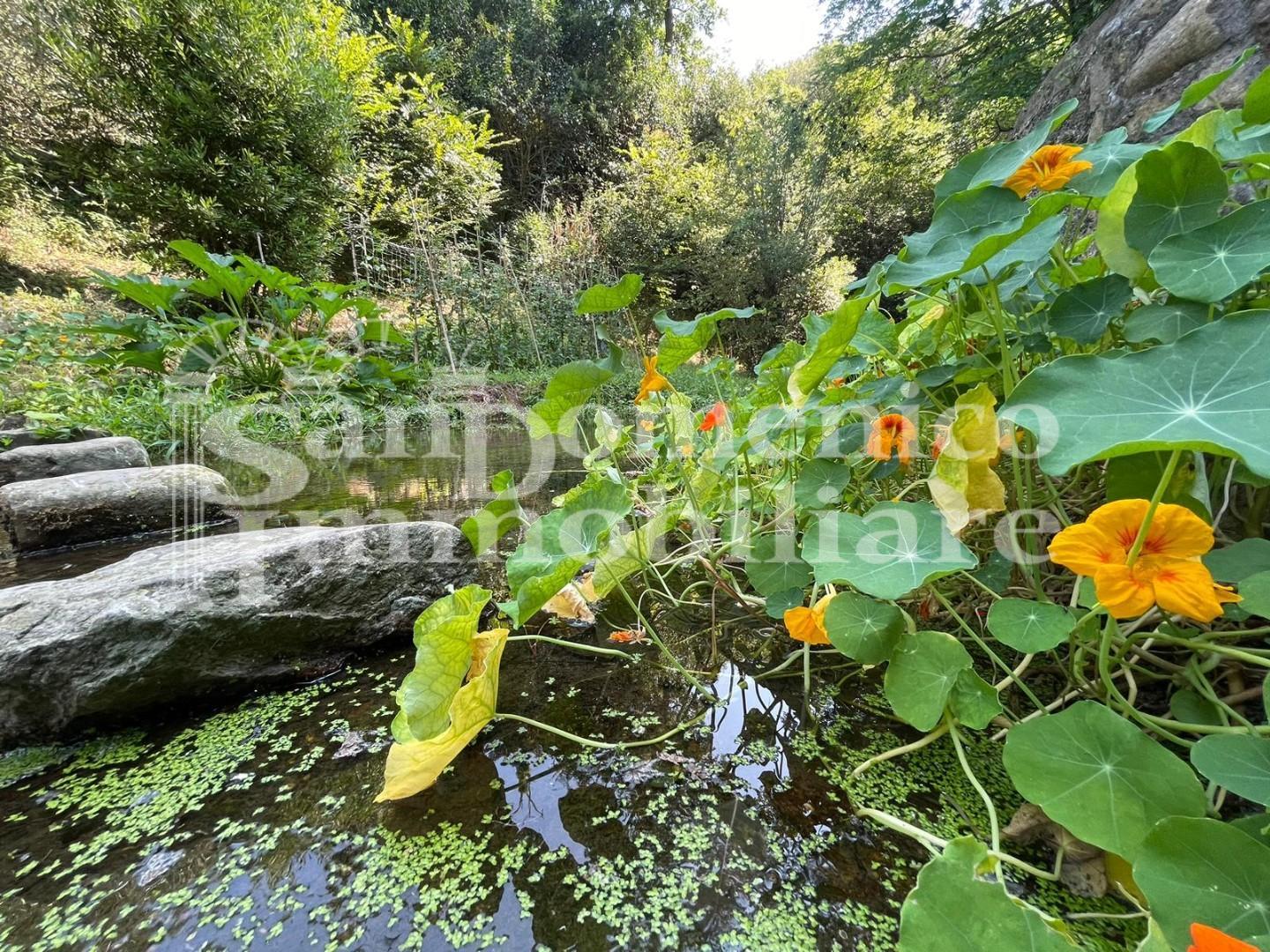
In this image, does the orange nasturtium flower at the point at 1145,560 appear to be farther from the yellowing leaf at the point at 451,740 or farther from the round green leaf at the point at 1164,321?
the yellowing leaf at the point at 451,740

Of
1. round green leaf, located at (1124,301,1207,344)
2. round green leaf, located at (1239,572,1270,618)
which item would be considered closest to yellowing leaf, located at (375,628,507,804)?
round green leaf, located at (1239,572,1270,618)

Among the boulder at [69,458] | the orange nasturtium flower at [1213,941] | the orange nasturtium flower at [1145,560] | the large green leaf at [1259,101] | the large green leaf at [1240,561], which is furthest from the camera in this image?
the boulder at [69,458]

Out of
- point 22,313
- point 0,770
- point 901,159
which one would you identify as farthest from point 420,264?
point 901,159

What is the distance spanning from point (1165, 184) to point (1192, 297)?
164 millimetres

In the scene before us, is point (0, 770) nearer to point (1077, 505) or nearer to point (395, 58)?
point (1077, 505)

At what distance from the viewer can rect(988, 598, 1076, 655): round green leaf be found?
554 mm

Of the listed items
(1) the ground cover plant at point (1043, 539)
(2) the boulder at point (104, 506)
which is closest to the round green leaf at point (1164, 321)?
(1) the ground cover plant at point (1043, 539)

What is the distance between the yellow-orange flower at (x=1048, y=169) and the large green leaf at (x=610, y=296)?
0.55 meters

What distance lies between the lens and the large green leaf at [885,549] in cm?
55

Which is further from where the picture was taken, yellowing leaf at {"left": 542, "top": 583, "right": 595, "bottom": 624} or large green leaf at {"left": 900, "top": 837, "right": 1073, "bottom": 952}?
yellowing leaf at {"left": 542, "top": 583, "right": 595, "bottom": 624}

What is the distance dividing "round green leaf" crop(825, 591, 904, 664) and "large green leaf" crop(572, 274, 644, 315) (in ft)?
1.96

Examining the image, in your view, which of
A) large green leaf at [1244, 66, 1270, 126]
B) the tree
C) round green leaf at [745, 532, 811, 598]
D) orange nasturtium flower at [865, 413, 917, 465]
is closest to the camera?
large green leaf at [1244, 66, 1270, 126]

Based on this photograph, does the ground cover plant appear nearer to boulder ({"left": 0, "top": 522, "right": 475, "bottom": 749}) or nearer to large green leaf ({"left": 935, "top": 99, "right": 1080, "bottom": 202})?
large green leaf ({"left": 935, "top": 99, "right": 1080, "bottom": 202})

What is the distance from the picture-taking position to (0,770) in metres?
0.74
